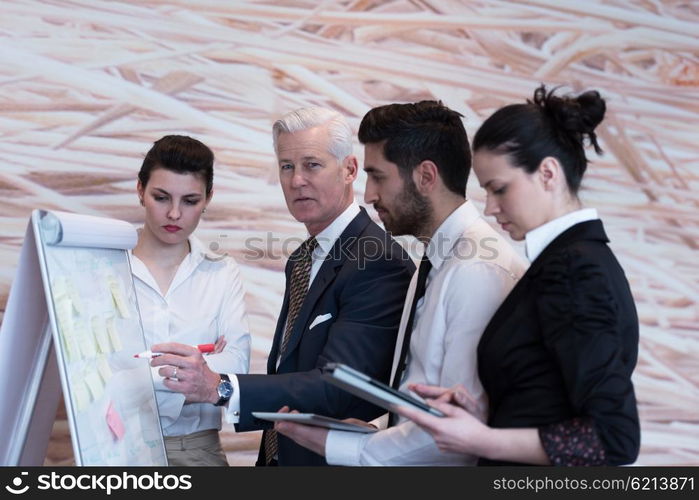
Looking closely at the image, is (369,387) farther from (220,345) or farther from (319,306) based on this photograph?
(220,345)

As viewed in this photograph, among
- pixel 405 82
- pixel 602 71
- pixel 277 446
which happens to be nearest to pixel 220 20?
pixel 405 82

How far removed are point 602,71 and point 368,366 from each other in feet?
7.90

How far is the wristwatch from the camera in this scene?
247 cm

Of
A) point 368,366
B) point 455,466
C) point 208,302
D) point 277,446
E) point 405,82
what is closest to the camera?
point 455,466

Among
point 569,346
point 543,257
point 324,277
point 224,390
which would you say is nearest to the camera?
point 569,346

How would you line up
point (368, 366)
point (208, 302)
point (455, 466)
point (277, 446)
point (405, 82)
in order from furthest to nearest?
point (405, 82), point (208, 302), point (277, 446), point (368, 366), point (455, 466)

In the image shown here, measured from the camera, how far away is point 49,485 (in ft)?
6.96

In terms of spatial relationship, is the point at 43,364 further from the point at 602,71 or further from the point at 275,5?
the point at 602,71

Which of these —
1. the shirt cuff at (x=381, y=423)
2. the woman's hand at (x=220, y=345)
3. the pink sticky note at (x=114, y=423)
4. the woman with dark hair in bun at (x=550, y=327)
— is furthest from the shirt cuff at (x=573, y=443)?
the woman's hand at (x=220, y=345)

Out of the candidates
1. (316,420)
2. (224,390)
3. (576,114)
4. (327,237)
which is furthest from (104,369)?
(576,114)

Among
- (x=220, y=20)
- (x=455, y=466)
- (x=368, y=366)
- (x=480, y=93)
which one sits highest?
(x=220, y=20)

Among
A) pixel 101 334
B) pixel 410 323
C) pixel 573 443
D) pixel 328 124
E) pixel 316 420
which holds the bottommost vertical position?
pixel 573 443

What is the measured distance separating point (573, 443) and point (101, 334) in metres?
1.25

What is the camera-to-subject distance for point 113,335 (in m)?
2.43
